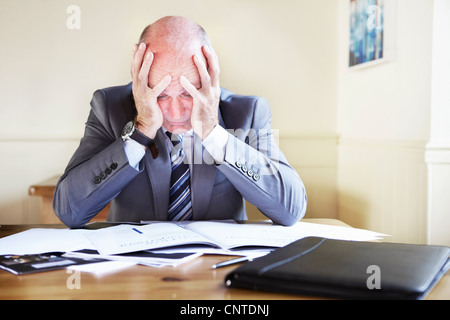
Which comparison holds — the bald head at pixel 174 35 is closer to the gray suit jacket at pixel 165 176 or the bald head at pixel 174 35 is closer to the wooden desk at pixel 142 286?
the gray suit jacket at pixel 165 176

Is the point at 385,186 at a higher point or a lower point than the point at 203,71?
lower

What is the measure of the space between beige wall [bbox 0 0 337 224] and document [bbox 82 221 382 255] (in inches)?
80.0

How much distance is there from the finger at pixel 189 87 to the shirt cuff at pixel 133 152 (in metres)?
0.22

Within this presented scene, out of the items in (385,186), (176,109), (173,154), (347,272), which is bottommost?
(385,186)

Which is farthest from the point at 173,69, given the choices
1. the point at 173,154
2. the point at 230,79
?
the point at 230,79

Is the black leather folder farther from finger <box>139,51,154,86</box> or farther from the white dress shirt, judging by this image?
finger <box>139,51,154,86</box>

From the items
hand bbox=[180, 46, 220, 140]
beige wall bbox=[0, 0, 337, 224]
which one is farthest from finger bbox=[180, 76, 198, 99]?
beige wall bbox=[0, 0, 337, 224]

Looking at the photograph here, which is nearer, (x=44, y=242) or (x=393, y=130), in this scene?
(x=44, y=242)

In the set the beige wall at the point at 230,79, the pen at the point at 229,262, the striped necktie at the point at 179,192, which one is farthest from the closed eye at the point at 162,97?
the beige wall at the point at 230,79

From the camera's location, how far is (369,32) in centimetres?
252

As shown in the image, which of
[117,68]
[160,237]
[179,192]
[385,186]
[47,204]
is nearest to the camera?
[160,237]

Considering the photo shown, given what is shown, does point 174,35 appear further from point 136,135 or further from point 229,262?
point 229,262

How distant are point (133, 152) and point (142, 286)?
25.3 inches

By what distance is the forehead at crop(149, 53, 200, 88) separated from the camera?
1.18 m
